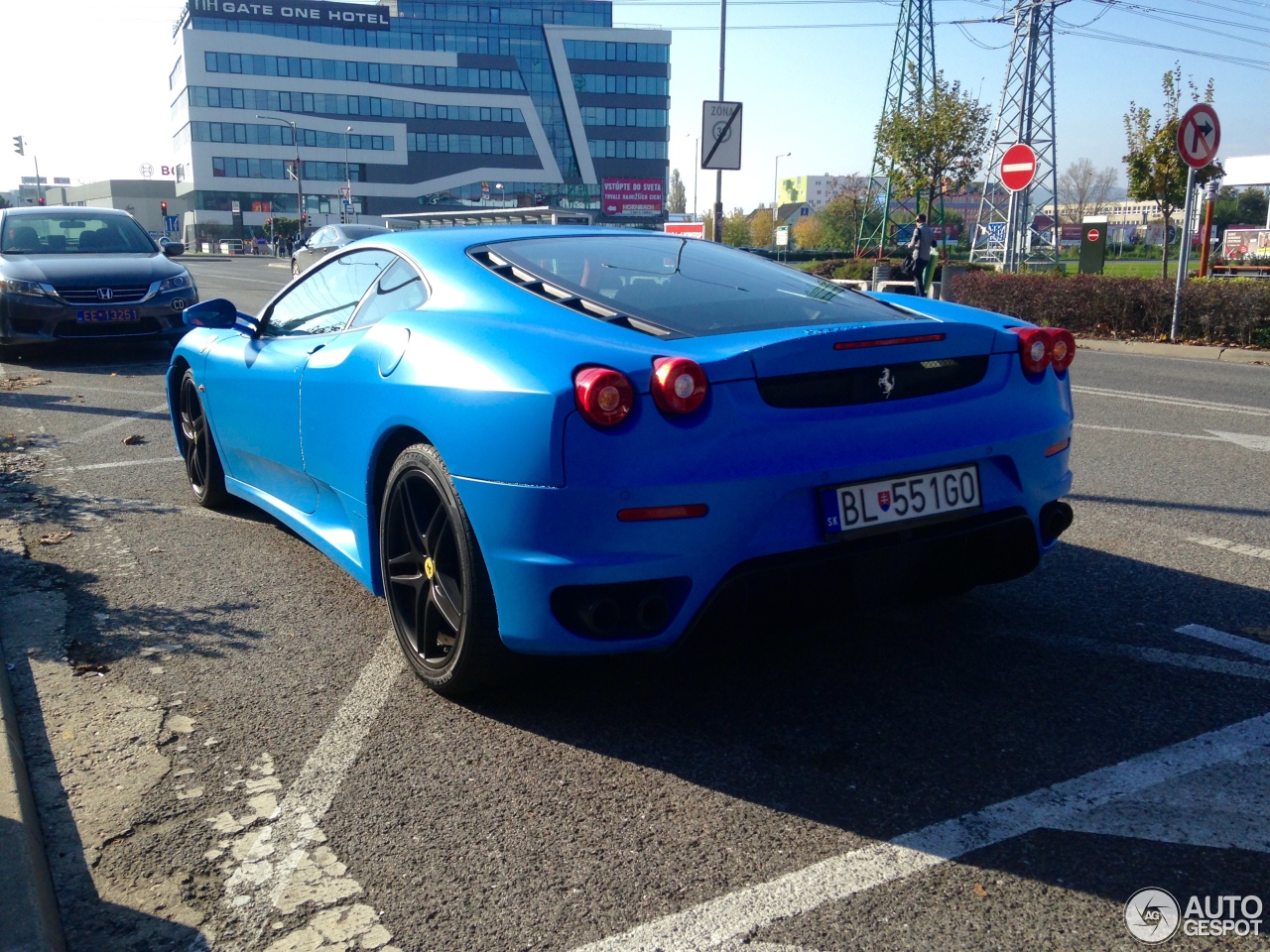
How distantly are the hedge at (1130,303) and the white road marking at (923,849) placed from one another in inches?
463

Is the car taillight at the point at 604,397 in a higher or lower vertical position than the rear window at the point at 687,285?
lower

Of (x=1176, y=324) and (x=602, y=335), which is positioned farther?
(x=1176, y=324)

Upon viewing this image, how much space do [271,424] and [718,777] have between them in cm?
238

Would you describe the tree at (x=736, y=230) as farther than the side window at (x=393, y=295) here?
Yes

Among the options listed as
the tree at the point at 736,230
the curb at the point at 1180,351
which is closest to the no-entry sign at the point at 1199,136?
the curb at the point at 1180,351

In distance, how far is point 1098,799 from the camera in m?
2.51

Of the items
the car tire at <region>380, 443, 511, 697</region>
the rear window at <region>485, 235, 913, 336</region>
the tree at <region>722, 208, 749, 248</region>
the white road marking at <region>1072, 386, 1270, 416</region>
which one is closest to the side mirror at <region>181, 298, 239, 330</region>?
the rear window at <region>485, 235, 913, 336</region>

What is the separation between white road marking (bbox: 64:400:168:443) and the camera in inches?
292

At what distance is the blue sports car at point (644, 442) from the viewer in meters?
2.63

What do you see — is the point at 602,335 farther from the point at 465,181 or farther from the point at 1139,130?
the point at 465,181

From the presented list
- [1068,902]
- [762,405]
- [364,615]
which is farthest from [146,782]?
[1068,902]

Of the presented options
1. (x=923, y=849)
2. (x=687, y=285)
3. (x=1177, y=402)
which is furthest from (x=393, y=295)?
(x=1177, y=402)

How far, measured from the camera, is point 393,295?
3664 mm

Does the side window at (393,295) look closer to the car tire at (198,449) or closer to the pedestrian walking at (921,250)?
the car tire at (198,449)
